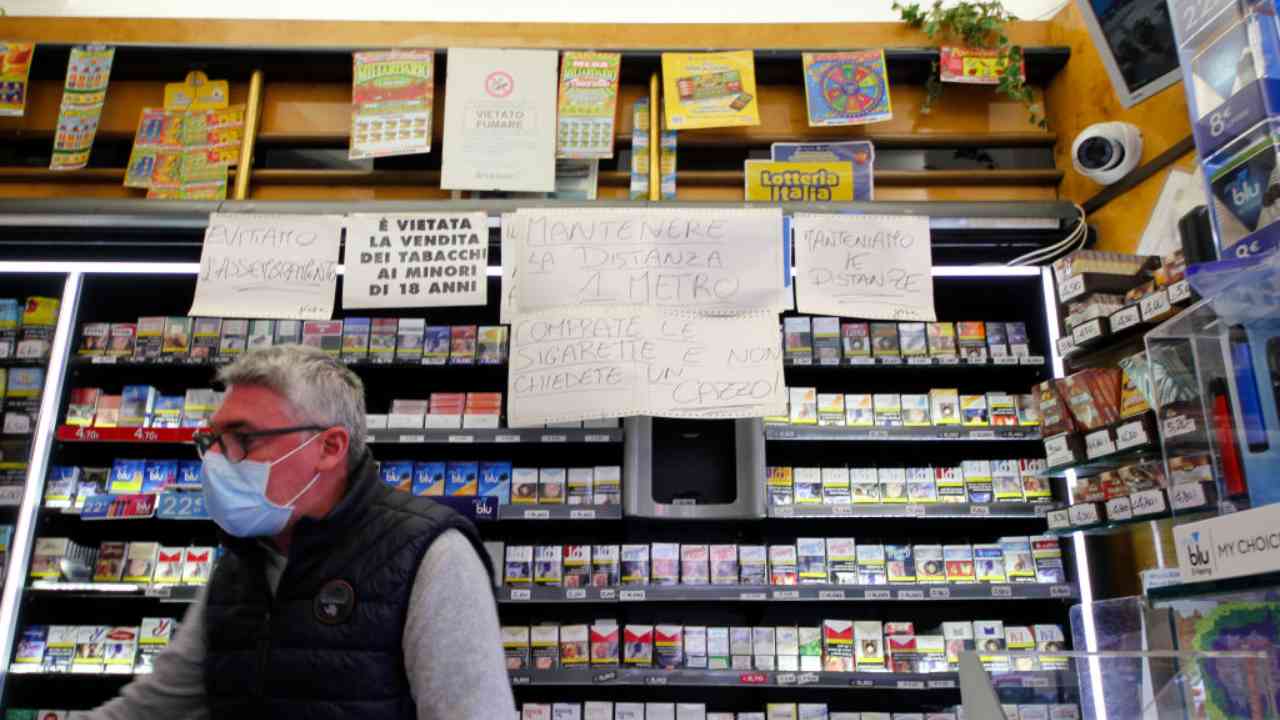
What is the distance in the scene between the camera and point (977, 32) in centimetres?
473

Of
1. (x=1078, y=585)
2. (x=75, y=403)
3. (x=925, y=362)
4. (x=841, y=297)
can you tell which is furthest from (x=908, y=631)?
(x=75, y=403)

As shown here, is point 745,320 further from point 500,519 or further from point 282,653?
point 282,653

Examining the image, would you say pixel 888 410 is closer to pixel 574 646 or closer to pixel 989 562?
pixel 989 562

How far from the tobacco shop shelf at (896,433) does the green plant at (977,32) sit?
64.5 inches

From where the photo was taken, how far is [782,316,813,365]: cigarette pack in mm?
4426

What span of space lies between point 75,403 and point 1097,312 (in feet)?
14.2

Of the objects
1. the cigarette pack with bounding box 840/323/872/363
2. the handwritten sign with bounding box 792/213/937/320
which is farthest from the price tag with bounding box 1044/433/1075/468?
the cigarette pack with bounding box 840/323/872/363

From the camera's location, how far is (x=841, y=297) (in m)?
3.79

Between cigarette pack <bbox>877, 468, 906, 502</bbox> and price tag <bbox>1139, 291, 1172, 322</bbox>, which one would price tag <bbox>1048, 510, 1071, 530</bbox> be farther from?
cigarette pack <bbox>877, 468, 906, 502</bbox>

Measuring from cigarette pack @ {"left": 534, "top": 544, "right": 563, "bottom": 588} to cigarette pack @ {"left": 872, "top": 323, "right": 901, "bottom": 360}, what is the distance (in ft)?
5.66

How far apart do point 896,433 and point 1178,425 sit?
7.35 ft

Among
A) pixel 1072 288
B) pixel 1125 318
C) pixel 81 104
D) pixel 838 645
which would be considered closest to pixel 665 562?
pixel 838 645

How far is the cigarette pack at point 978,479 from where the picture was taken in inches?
169

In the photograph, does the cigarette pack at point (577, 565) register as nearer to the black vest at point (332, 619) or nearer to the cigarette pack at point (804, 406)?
the cigarette pack at point (804, 406)
